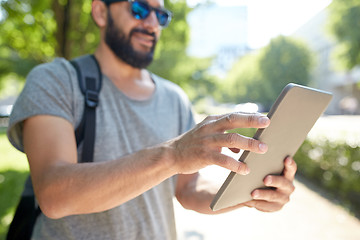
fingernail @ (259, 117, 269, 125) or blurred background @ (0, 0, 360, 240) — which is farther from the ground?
fingernail @ (259, 117, 269, 125)

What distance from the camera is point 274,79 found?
3719 centimetres

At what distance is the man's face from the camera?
5.96ft

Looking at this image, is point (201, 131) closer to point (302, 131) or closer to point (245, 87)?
point (302, 131)

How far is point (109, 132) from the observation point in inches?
58.4

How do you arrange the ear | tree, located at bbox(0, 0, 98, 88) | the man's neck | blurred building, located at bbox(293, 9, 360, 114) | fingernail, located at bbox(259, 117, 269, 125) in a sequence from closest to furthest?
fingernail, located at bbox(259, 117, 269, 125) < the man's neck < the ear < tree, located at bbox(0, 0, 98, 88) < blurred building, located at bbox(293, 9, 360, 114)

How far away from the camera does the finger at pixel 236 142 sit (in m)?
0.92

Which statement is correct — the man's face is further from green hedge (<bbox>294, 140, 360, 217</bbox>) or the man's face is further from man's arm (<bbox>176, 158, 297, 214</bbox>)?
green hedge (<bbox>294, 140, 360, 217</bbox>)

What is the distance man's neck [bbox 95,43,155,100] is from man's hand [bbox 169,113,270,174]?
83 centimetres

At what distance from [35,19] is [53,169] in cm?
714

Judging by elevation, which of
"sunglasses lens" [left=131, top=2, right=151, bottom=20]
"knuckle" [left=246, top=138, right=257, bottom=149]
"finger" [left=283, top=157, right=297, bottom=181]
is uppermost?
"sunglasses lens" [left=131, top=2, right=151, bottom=20]

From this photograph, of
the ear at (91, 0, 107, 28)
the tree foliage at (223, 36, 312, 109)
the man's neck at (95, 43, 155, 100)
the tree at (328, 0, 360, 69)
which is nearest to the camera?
the man's neck at (95, 43, 155, 100)

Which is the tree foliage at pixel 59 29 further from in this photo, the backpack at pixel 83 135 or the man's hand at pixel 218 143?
the man's hand at pixel 218 143

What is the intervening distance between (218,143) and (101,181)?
1.42 feet

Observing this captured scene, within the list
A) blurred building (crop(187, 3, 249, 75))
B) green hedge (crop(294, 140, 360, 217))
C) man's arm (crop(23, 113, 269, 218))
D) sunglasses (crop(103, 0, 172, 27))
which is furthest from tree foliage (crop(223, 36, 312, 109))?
blurred building (crop(187, 3, 249, 75))
